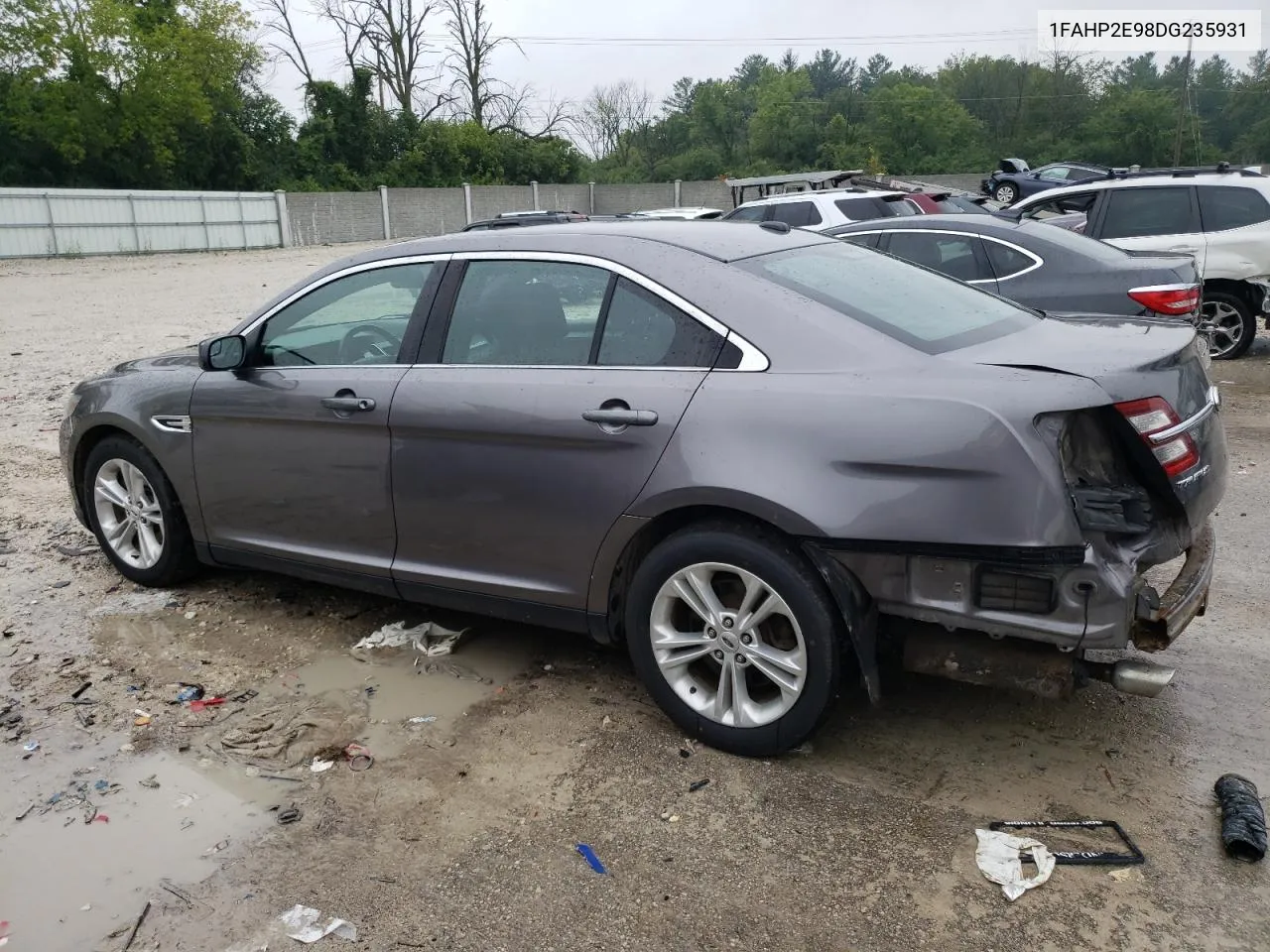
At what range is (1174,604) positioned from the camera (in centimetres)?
317

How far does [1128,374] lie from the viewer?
3.09m

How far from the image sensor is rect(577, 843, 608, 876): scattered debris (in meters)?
3.04

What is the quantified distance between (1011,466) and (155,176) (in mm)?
47154

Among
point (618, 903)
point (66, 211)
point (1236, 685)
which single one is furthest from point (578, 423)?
point (66, 211)

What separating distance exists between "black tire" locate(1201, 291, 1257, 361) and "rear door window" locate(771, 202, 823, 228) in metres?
5.65

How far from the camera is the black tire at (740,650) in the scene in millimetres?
3254

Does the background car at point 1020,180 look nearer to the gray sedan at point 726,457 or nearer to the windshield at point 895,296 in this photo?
the windshield at point 895,296

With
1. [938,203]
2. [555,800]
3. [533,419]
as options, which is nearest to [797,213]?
[938,203]

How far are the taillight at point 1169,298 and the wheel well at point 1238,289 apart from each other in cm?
290

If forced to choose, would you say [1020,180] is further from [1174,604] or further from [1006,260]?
[1174,604]

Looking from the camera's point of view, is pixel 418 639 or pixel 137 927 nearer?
pixel 137 927

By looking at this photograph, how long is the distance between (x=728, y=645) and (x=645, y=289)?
1225mm

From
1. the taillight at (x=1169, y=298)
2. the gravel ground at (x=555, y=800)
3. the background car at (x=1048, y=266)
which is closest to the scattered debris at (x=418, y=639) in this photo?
the gravel ground at (x=555, y=800)

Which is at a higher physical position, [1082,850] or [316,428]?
[316,428]
